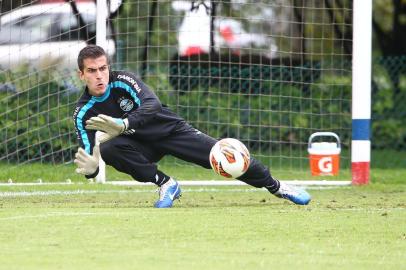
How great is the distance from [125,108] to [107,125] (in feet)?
1.97

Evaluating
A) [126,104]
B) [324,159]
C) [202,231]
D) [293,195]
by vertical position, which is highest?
[126,104]

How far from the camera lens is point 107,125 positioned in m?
9.96

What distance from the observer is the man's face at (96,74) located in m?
10.2

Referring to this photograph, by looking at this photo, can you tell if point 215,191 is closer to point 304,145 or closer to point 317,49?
point 304,145

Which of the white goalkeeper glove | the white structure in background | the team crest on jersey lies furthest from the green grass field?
the white structure in background

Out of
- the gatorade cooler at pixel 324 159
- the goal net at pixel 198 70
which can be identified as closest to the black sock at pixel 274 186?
the goal net at pixel 198 70

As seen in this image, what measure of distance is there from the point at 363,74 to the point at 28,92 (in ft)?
14.3

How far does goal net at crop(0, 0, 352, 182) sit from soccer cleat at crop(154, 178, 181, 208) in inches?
162

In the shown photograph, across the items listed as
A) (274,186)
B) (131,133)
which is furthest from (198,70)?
(131,133)

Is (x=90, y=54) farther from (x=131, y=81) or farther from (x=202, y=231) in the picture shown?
(x=202, y=231)

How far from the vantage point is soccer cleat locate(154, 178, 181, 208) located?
10.5 m

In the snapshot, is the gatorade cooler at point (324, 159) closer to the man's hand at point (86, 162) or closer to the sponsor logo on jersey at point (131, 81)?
the sponsor logo on jersey at point (131, 81)

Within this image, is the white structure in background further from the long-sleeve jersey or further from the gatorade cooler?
the long-sleeve jersey

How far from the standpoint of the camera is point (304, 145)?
1703cm
